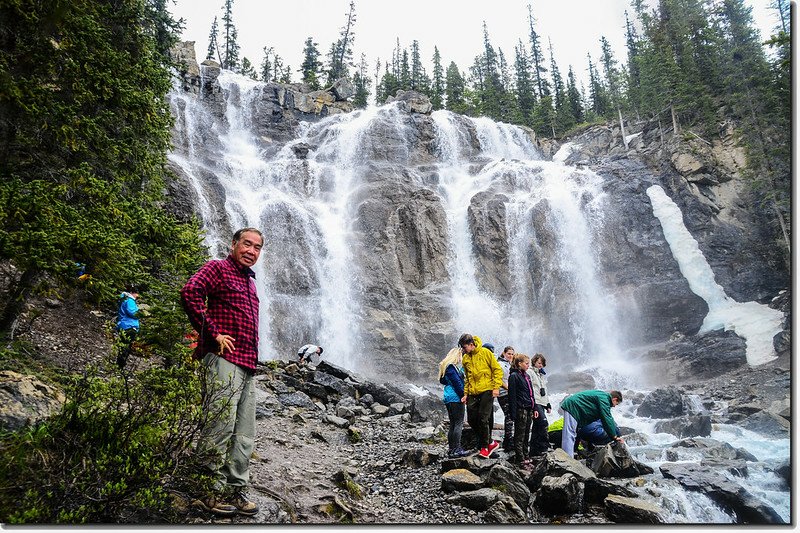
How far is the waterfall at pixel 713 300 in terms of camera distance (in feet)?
46.2

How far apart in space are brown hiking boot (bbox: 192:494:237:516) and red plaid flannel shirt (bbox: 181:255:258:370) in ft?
2.41

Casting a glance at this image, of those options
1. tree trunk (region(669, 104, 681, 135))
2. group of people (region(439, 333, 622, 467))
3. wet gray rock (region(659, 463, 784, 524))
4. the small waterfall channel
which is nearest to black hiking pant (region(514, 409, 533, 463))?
group of people (region(439, 333, 622, 467))

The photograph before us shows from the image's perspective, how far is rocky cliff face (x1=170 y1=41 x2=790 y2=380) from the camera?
15617 mm

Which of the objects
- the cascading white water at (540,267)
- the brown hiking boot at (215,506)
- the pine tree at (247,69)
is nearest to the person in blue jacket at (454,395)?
the brown hiking boot at (215,506)

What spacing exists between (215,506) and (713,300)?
64.1 feet

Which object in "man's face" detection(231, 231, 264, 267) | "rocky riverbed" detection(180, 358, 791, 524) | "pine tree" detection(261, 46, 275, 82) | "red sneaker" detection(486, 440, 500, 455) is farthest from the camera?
"pine tree" detection(261, 46, 275, 82)

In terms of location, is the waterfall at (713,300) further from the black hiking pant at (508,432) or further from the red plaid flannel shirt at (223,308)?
the red plaid flannel shirt at (223,308)

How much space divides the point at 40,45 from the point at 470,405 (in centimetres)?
560

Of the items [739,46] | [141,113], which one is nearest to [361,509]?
[141,113]

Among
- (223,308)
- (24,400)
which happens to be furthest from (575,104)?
(24,400)

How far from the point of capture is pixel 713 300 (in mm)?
16875

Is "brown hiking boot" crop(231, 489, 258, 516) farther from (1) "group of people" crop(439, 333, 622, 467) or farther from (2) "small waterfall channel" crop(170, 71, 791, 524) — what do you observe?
(2) "small waterfall channel" crop(170, 71, 791, 524)

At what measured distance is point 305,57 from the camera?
3606cm

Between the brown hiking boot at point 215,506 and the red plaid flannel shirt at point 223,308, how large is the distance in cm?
73
